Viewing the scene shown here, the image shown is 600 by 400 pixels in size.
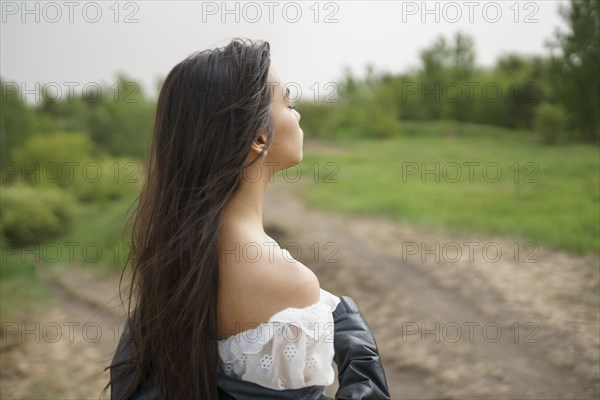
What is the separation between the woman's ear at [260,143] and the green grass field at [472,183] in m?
3.11

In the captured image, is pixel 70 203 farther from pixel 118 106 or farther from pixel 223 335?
pixel 223 335

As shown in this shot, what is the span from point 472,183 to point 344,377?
205 inches

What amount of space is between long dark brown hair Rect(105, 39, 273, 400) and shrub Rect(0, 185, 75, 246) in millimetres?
5974

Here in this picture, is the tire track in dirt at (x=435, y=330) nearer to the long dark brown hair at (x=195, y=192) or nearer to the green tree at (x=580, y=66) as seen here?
the green tree at (x=580, y=66)

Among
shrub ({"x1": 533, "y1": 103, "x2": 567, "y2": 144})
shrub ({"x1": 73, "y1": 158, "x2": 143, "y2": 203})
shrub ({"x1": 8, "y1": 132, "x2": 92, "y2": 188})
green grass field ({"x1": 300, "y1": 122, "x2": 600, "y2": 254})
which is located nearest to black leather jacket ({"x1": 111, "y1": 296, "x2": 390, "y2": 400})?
green grass field ({"x1": 300, "y1": 122, "x2": 600, "y2": 254})

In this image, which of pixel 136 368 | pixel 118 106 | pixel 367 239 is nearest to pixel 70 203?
pixel 118 106

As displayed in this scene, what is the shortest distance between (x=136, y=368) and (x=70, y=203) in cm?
678

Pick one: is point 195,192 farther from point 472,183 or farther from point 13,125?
point 13,125

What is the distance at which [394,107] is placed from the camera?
9.59m

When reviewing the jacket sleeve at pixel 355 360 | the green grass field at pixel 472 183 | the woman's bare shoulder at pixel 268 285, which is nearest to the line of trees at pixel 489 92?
the green grass field at pixel 472 183

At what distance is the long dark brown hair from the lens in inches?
55.1

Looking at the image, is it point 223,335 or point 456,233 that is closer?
point 223,335

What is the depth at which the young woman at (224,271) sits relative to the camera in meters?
1.39

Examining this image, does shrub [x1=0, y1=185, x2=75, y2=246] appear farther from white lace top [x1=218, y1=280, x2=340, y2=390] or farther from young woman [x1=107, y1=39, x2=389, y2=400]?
white lace top [x1=218, y1=280, x2=340, y2=390]
